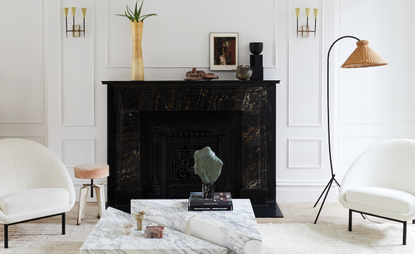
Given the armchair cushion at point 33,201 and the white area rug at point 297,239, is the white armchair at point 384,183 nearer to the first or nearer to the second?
the white area rug at point 297,239

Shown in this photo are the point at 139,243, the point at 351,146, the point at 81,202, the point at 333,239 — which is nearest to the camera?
the point at 139,243

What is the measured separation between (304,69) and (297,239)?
2.00 meters

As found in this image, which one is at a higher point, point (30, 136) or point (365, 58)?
point (365, 58)

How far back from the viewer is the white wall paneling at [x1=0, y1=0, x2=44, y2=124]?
404 cm

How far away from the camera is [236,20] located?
3770 millimetres

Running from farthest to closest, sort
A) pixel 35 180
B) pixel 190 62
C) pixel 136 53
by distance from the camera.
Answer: pixel 190 62 < pixel 136 53 < pixel 35 180

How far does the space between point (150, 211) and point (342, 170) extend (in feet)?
9.73

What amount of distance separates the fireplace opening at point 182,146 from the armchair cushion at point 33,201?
1138mm

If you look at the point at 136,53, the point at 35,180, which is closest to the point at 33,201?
the point at 35,180

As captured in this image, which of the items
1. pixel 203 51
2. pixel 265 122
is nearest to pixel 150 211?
pixel 265 122

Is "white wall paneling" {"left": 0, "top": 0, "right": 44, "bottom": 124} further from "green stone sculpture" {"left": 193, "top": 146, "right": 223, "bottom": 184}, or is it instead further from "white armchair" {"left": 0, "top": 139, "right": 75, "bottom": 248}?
"green stone sculpture" {"left": 193, "top": 146, "right": 223, "bottom": 184}

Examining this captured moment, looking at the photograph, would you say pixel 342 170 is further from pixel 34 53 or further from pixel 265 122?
pixel 34 53

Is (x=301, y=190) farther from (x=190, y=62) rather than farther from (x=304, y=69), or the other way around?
(x=190, y=62)

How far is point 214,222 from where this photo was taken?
6.77 ft
